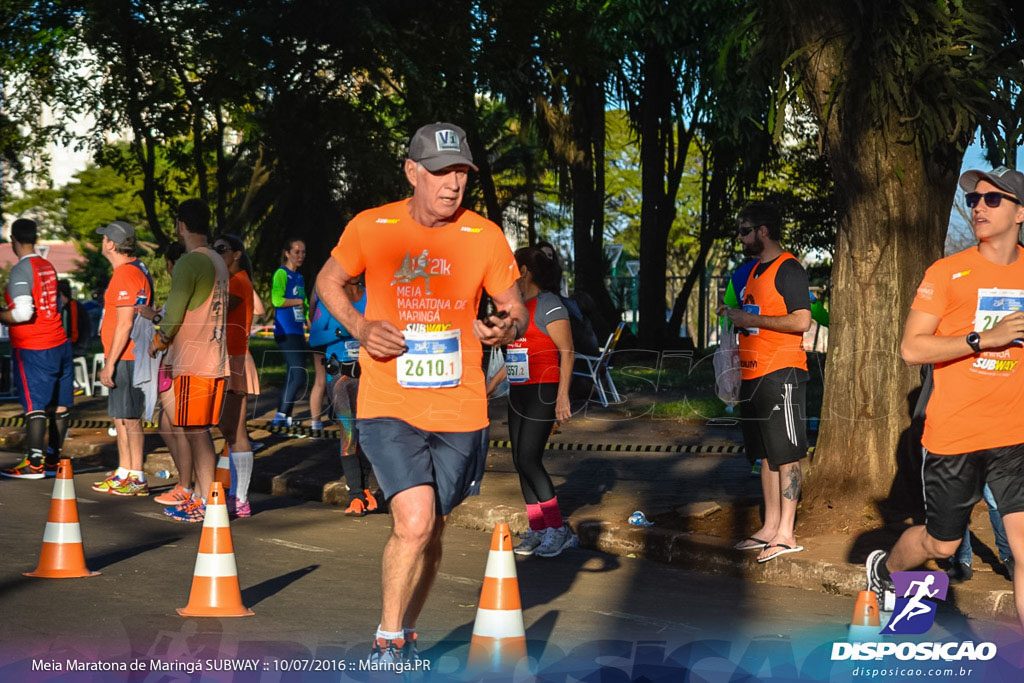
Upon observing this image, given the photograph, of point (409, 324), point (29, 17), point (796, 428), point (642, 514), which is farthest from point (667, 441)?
point (29, 17)

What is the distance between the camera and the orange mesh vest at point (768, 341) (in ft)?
25.4

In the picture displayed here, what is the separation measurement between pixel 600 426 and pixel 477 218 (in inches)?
437

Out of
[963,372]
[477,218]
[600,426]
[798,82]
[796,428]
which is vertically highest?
[798,82]

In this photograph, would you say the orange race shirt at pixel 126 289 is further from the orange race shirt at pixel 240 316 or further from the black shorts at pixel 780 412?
the black shorts at pixel 780 412

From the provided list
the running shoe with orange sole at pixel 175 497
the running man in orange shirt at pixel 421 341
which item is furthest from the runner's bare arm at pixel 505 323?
the running shoe with orange sole at pixel 175 497

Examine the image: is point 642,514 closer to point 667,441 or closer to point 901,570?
point 901,570

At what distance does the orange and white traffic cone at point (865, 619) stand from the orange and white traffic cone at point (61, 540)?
4.21 meters

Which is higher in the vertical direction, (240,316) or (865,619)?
(240,316)

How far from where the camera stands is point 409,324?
5.11m

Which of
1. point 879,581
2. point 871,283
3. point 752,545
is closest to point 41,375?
point 752,545

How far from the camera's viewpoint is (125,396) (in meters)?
10.6

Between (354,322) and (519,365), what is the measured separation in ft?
10.7

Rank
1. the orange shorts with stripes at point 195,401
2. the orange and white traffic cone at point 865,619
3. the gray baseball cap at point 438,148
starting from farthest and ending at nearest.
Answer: the orange shorts with stripes at point 195,401 → the gray baseball cap at point 438,148 → the orange and white traffic cone at point 865,619

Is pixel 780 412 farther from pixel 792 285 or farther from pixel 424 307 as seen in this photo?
pixel 424 307
